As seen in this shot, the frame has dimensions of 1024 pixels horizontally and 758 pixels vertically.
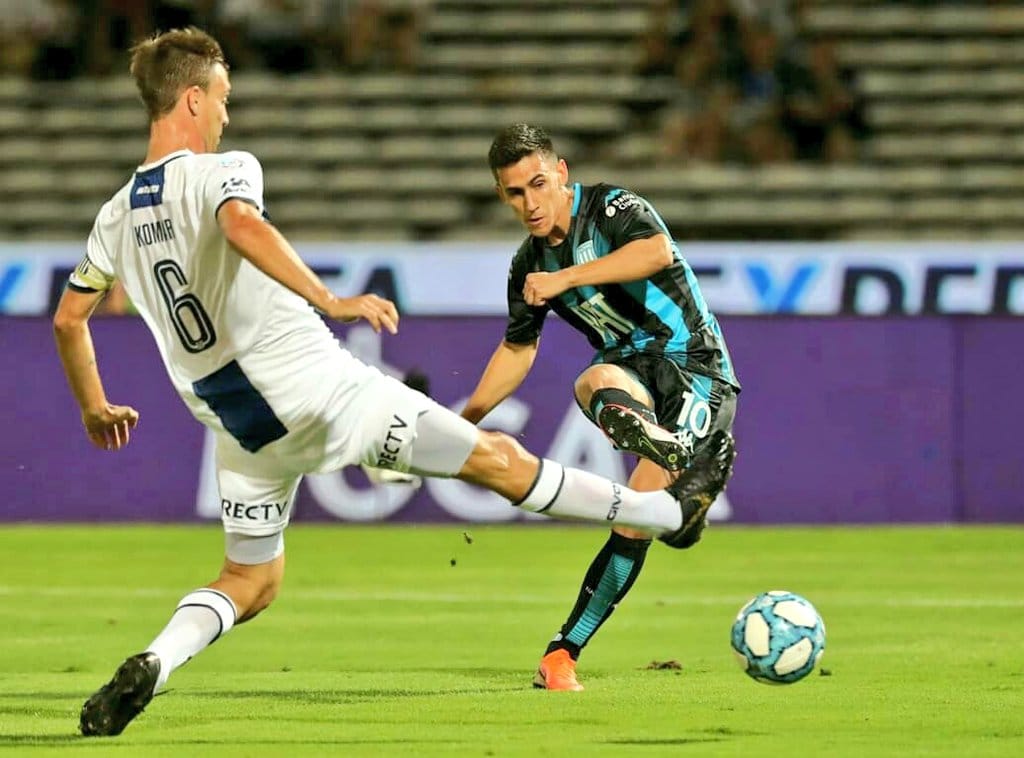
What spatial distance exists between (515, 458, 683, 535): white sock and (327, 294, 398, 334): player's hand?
95cm

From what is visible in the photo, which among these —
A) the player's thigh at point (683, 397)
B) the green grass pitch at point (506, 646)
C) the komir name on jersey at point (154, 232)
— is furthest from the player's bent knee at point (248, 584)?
the player's thigh at point (683, 397)

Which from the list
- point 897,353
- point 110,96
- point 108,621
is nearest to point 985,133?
point 897,353

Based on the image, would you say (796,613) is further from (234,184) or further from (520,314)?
(234,184)

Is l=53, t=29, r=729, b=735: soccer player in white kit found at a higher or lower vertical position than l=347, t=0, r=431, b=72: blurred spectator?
higher

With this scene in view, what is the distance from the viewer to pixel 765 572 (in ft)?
38.9

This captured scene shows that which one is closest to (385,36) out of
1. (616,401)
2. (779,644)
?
(616,401)

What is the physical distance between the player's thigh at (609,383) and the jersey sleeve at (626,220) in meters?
0.46

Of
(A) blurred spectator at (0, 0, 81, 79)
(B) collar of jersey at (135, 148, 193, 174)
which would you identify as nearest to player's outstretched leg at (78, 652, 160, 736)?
(B) collar of jersey at (135, 148, 193, 174)

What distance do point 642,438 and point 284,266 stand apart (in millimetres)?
1697

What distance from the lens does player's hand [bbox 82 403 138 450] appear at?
22.0 feet

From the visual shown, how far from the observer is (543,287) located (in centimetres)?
686

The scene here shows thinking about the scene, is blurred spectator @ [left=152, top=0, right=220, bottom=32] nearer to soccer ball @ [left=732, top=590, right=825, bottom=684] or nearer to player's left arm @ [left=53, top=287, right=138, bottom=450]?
player's left arm @ [left=53, top=287, right=138, bottom=450]

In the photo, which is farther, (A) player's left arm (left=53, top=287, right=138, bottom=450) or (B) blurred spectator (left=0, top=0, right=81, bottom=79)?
(B) blurred spectator (left=0, top=0, right=81, bottom=79)

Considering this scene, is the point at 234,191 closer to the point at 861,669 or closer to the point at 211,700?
the point at 211,700
